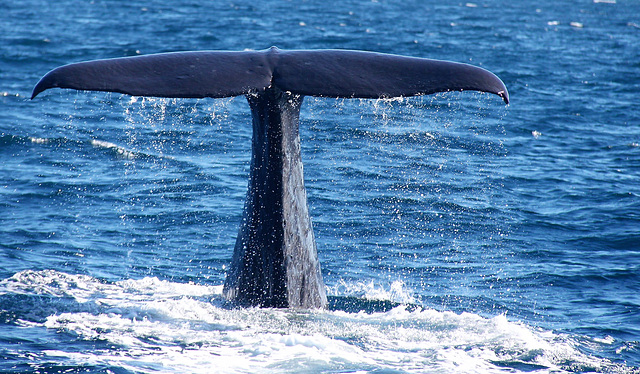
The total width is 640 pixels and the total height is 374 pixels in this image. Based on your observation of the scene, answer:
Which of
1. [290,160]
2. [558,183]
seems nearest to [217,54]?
[290,160]

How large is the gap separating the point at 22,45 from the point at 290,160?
70.8 ft

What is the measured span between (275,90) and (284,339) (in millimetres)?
2212

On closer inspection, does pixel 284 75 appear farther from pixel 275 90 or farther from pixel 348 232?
pixel 348 232

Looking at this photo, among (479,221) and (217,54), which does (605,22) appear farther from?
(217,54)

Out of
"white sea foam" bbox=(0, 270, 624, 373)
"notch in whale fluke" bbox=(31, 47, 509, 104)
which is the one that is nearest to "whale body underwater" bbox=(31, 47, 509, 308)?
"notch in whale fluke" bbox=(31, 47, 509, 104)

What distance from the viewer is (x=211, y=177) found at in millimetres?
14445

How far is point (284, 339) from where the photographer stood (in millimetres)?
7547

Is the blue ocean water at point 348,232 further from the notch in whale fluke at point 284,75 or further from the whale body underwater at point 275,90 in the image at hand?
the notch in whale fluke at point 284,75

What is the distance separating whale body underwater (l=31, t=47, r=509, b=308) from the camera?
6.62m

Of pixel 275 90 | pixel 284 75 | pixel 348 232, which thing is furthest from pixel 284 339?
pixel 348 232

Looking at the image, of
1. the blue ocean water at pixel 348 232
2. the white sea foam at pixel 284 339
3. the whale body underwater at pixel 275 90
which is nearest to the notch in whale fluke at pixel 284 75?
the whale body underwater at pixel 275 90

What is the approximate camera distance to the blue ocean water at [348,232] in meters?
7.66

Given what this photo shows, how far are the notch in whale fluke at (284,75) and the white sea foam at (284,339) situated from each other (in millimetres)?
2178

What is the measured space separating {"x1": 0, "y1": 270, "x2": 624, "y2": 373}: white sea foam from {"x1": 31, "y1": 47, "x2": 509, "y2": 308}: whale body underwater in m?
0.31
